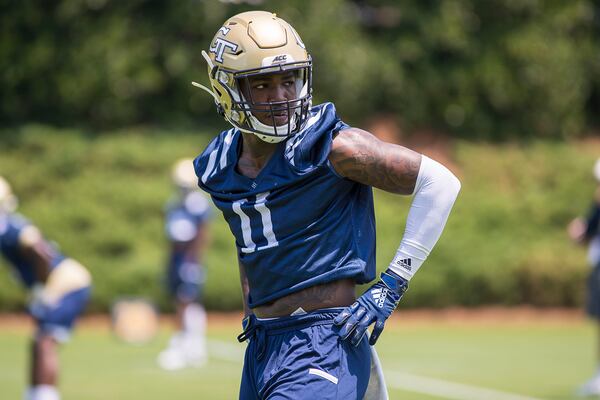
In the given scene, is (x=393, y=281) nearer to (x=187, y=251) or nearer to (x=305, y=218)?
(x=305, y=218)

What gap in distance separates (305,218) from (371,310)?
0.44m

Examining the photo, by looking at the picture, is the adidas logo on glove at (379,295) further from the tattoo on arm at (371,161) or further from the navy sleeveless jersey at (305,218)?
the tattoo on arm at (371,161)

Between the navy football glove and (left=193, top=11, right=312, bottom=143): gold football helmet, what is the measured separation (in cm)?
69

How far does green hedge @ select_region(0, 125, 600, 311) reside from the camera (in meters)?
17.5

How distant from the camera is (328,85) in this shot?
21.3m

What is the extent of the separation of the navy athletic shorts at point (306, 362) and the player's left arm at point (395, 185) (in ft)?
0.31

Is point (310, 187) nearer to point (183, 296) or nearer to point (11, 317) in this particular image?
point (183, 296)

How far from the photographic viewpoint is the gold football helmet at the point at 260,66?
3.95 metres

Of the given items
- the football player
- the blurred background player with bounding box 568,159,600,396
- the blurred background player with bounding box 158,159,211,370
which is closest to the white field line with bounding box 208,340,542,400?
the blurred background player with bounding box 568,159,600,396

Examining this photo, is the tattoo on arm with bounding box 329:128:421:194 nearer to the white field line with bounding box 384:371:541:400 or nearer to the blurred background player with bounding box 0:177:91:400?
the blurred background player with bounding box 0:177:91:400

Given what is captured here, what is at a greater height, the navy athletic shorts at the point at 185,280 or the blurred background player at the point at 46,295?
the blurred background player at the point at 46,295

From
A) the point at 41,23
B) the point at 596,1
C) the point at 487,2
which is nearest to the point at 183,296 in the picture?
the point at 41,23

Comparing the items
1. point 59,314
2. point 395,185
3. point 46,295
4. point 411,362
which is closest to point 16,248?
point 46,295

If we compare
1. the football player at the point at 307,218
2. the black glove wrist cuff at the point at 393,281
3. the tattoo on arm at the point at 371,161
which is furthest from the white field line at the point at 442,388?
the tattoo on arm at the point at 371,161
